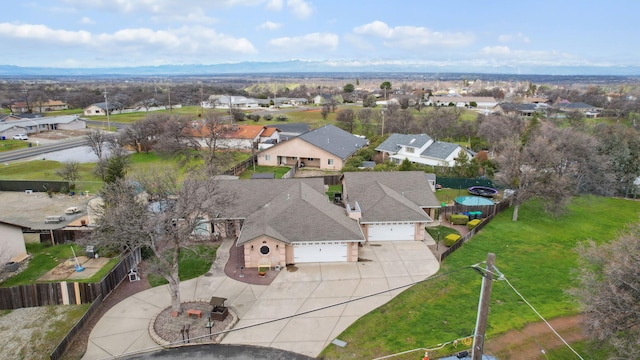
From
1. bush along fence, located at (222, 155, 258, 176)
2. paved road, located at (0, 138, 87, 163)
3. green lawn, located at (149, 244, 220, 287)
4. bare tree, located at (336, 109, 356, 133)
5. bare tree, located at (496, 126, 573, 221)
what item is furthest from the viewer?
bare tree, located at (336, 109, 356, 133)

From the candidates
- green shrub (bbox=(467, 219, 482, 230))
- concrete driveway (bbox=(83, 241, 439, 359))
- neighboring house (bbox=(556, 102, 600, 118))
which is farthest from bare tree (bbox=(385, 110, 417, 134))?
neighboring house (bbox=(556, 102, 600, 118))

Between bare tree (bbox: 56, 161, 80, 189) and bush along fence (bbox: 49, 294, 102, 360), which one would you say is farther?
bare tree (bbox: 56, 161, 80, 189)

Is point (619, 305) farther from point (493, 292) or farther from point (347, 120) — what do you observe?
point (347, 120)

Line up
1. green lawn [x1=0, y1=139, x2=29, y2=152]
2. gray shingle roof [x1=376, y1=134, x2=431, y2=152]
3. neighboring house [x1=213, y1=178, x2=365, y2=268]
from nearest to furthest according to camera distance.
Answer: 1. neighboring house [x1=213, y1=178, x2=365, y2=268]
2. gray shingle roof [x1=376, y1=134, x2=431, y2=152]
3. green lawn [x1=0, y1=139, x2=29, y2=152]

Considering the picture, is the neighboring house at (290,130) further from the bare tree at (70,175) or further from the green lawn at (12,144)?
the green lawn at (12,144)

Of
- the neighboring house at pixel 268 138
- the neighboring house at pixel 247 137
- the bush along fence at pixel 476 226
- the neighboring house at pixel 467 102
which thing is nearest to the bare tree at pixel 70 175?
the neighboring house at pixel 247 137

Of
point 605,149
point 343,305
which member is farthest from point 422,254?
point 605,149

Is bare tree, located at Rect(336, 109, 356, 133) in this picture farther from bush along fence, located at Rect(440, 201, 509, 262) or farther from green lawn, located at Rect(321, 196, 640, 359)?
green lawn, located at Rect(321, 196, 640, 359)
